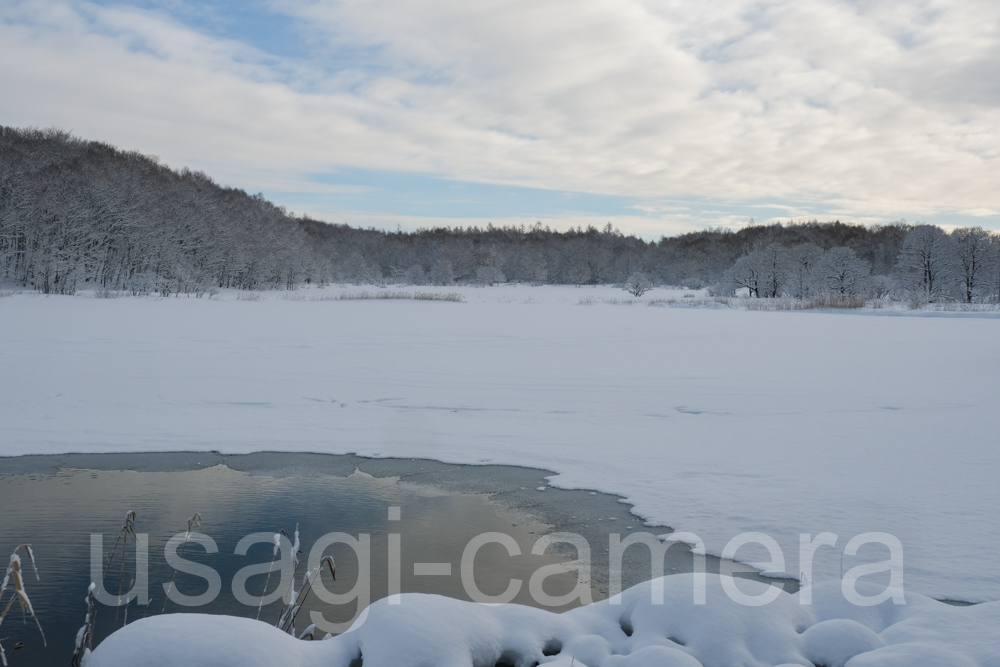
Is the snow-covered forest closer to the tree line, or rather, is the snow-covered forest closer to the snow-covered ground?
the tree line

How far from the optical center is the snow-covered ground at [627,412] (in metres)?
4.80

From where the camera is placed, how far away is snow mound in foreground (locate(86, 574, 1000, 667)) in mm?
2193

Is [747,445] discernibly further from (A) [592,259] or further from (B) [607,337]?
(A) [592,259]

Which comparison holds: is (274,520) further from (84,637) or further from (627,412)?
(627,412)

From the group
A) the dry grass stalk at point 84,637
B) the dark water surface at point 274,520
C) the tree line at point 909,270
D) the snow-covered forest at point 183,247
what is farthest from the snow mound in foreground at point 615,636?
the tree line at point 909,270

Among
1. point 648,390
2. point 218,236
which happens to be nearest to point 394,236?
point 218,236

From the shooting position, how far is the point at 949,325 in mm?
19078

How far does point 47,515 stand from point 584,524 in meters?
3.93

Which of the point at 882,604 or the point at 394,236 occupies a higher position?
the point at 394,236

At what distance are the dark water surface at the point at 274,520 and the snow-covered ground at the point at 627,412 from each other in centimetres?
44

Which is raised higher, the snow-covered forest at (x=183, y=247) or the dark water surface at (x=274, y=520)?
the snow-covered forest at (x=183, y=247)

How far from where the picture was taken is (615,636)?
269cm

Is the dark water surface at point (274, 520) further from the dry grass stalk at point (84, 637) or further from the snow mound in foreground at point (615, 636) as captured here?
the snow mound in foreground at point (615, 636)

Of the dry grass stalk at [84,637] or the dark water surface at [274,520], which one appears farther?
the dark water surface at [274,520]
